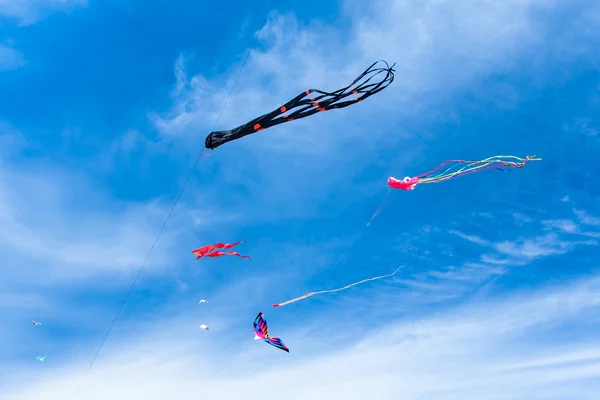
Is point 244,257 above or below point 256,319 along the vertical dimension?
above

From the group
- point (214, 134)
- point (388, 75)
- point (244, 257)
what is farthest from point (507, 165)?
point (244, 257)

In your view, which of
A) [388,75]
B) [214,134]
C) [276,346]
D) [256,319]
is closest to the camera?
[388,75]

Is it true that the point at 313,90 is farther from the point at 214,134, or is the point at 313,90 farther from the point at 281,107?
the point at 214,134

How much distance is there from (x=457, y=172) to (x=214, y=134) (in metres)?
14.4

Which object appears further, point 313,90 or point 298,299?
point 298,299

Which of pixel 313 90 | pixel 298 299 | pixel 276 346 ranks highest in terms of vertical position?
pixel 313 90

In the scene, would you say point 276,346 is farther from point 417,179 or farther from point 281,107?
point 281,107

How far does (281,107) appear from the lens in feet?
66.6

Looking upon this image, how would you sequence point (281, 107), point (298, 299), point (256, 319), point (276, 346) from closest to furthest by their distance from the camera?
point (281, 107) < point (298, 299) < point (276, 346) < point (256, 319)

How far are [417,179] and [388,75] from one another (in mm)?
7674

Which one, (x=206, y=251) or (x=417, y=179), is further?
(x=206, y=251)

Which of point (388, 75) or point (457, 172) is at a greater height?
point (388, 75)

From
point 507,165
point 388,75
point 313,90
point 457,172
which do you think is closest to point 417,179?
point 457,172

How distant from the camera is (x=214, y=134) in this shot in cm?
2314
